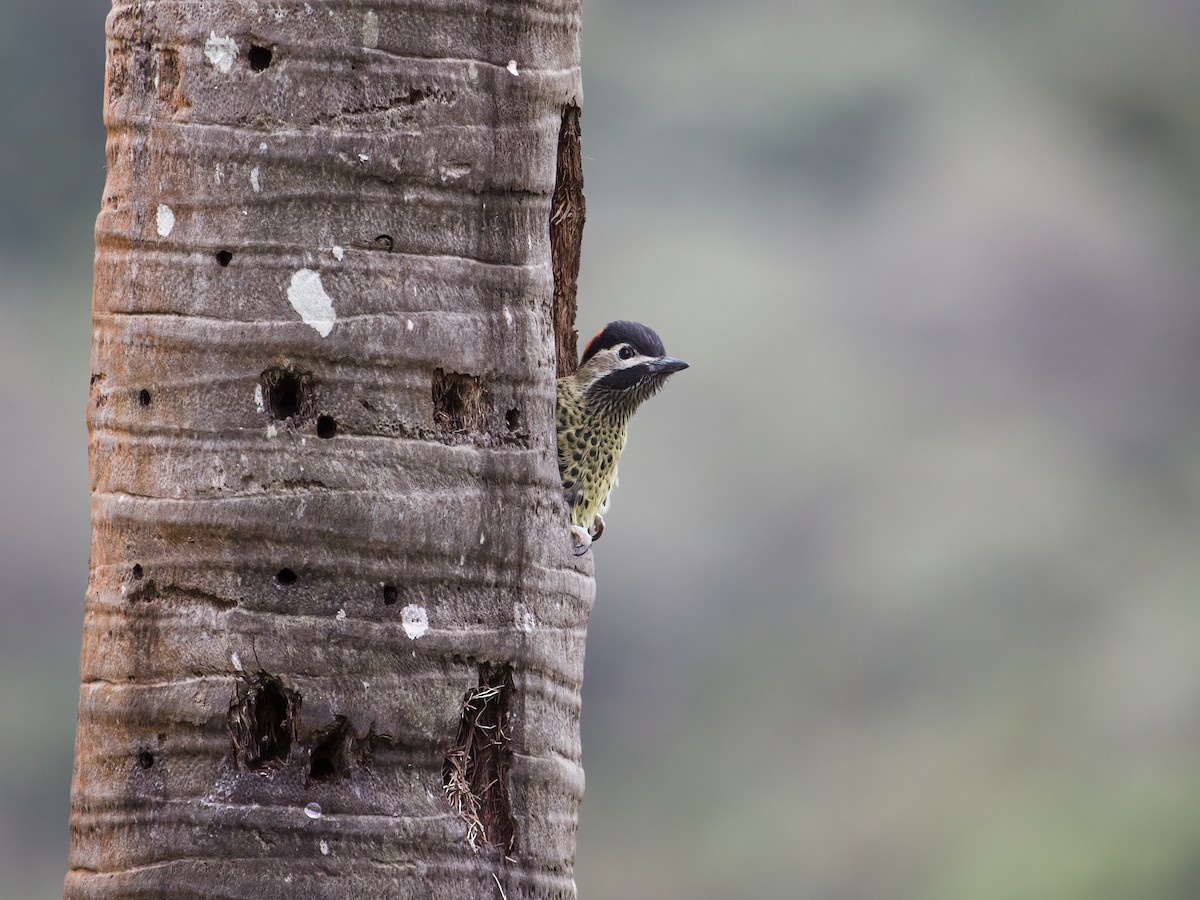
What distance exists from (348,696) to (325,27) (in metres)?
1.61

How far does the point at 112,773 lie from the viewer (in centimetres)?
465

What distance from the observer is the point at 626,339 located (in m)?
6.91

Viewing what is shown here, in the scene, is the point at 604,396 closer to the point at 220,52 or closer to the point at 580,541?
the point at 580,541

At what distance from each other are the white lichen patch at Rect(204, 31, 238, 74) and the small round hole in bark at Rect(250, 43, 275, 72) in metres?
0.04

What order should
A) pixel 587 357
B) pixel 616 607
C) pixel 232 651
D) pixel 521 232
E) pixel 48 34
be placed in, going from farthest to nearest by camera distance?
pixel 48 34 < pixel 616 607 < pixel 587 357 < pixel 521 232 < pixel 232 651

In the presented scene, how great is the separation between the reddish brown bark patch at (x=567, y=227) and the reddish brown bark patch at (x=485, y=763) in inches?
46.9

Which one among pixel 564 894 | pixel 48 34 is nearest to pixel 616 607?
pixel 48 34

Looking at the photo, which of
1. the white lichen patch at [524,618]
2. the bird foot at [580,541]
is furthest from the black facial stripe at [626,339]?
the white lichen patch at [524,618]

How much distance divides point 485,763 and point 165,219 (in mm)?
1560

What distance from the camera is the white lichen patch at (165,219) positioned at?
467 centimetres

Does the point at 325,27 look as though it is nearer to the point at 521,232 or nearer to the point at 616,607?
the point at 521,232

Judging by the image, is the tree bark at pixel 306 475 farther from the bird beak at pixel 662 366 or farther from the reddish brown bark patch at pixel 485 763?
the bird beak at pixel 662 366

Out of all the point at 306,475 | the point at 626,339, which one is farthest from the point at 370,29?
the point at 626,339

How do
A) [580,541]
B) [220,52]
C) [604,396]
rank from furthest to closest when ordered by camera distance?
[604,396] < [580,541] < [220,52]
